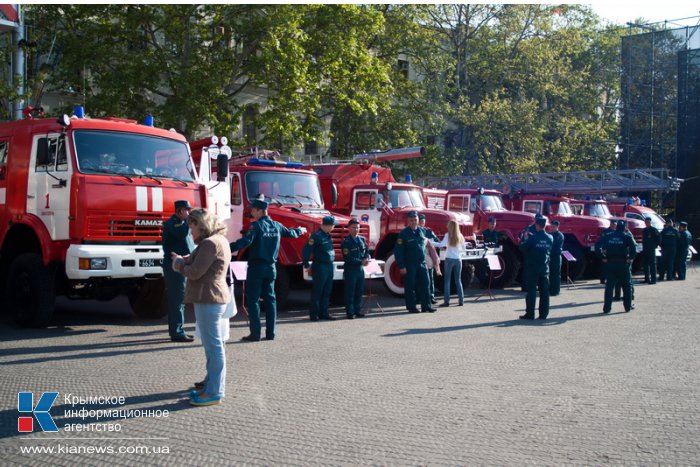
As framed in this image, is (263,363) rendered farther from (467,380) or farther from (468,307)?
(468,307)

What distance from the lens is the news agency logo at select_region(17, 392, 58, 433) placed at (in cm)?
566

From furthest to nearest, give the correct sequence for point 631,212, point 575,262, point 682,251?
point 631,212 → point 682,251 → point 575,262

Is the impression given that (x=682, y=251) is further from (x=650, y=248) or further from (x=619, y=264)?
(x=619, y=264)

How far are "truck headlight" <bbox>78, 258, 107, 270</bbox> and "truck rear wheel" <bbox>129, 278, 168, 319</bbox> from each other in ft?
6.40

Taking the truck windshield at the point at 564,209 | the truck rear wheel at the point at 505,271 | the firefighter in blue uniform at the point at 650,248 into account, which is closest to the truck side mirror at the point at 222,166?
the truck rear wheel at the point at 505,271

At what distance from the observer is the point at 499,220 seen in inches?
747

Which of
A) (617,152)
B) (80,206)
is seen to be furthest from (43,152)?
(617,152)

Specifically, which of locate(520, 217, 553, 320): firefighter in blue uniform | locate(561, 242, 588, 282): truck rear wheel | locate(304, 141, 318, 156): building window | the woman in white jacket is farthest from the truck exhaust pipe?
locate(304, 141, 318, 156): building window

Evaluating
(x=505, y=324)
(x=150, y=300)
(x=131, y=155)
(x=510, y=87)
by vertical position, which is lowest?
(x=505, y=324)

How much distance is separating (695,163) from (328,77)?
67.4 feet

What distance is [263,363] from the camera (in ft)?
27.1

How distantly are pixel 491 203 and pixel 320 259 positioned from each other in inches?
350

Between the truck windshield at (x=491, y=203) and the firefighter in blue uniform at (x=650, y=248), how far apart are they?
406 cm

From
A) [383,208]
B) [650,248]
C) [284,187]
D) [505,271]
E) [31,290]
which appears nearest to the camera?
[31,290]
